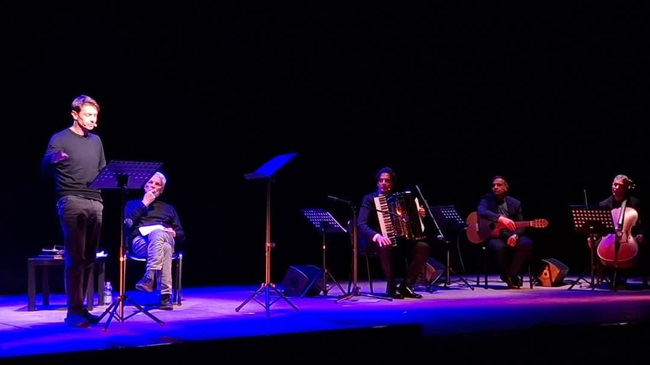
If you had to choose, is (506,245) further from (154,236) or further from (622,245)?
(154,236)

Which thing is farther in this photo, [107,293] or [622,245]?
[622,245]

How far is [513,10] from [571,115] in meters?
1.64

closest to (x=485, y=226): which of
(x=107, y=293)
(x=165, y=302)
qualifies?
(x=165, y=302)

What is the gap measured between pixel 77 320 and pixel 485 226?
5.04m

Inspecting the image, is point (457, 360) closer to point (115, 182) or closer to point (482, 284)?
point (115, 182)

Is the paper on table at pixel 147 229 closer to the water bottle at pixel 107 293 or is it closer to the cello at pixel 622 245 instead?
the water bottle at pixel 107 293

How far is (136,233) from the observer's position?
291 inches

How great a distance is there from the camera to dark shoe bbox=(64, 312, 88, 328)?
18.8ft

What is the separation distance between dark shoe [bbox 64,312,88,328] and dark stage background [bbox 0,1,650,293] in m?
3.02

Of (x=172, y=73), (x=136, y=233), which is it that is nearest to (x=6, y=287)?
(x=136, y=233)

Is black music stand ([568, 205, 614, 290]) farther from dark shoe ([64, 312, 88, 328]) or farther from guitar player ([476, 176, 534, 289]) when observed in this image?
dark shoe ([64, 312, 88, 328])

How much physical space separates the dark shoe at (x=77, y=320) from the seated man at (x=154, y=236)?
1.22m

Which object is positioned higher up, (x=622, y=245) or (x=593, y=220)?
(x=593, y=220)

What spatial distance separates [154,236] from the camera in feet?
23.3
